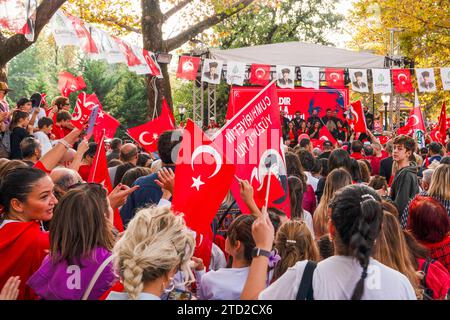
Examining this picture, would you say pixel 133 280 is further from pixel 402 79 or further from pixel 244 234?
pixel 402 79

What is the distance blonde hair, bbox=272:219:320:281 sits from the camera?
3701 millimetres

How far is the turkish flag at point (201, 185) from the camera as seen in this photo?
3.94m

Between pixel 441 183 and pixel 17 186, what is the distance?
388 centimetres

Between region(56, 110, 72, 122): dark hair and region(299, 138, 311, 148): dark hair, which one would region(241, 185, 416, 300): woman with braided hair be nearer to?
region(56, 110, 72, 122): dark hair

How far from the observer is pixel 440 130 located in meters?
14.6

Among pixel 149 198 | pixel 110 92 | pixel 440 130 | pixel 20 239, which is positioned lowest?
pixel 110 92

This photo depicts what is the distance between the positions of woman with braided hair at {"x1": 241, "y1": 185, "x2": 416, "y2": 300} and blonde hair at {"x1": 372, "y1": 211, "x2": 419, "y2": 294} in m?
Answer: 0.52

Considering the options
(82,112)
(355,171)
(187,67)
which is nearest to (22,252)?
(355,171)

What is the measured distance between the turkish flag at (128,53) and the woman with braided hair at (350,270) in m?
9.88

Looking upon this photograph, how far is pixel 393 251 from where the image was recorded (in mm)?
3312

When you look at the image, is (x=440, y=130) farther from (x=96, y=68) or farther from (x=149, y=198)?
(x=96, y=68)

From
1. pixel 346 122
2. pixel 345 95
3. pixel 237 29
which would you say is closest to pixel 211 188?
pixel 346 122
